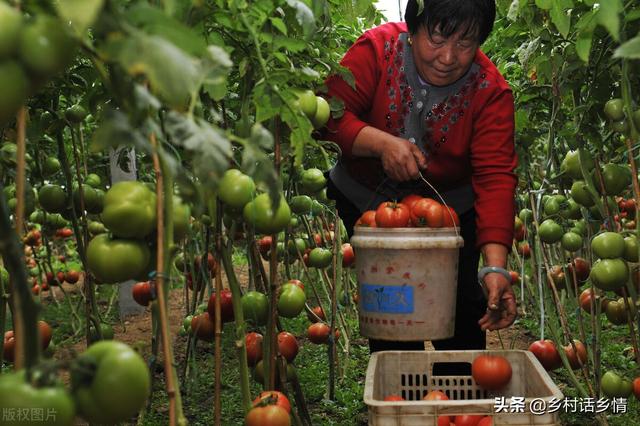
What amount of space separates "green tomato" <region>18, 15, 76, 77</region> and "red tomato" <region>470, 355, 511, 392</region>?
147 cm

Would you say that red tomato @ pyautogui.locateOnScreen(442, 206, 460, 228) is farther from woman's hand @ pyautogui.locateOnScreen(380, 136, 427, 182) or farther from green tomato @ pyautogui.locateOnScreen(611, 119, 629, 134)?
green tomato @ pyautogui.locateOnScreen(611, 119, 629, 134)

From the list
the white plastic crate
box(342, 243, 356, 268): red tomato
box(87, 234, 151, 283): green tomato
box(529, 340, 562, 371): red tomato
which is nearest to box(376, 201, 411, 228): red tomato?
the white plastic crate

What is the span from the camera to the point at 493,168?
191 cm

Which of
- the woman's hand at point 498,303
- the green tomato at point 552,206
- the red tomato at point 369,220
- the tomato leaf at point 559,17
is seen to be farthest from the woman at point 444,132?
the green tomato at point 552,206

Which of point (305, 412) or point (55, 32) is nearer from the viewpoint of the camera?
point (55, 32)

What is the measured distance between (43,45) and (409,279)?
1.26m

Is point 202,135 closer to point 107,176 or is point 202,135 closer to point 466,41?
point 466,41

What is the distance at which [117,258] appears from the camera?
927 millimetres

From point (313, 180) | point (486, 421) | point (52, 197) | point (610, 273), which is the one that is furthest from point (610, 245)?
point (52, 197)

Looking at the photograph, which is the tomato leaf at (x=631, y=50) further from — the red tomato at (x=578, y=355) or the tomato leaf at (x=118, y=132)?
the red tomato at (x=578, y=355)

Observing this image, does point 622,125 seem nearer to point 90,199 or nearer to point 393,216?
point 393,216

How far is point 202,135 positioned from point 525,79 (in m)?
2.33

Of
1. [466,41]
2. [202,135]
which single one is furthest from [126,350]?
[466,41]

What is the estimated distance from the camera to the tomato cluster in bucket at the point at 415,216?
171 centimetres
